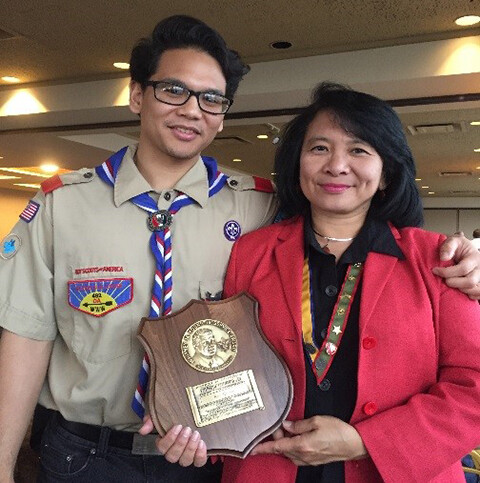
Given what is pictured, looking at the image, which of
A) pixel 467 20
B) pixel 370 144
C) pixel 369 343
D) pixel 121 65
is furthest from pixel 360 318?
pixel 121 65

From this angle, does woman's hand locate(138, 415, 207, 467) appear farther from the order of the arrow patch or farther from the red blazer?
the order of the arrow patch

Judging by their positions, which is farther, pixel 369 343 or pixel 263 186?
pixel 263 186

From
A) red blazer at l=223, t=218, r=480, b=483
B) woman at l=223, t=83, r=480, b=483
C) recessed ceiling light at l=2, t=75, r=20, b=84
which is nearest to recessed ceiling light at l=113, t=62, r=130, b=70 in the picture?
recessed ceiling light at l=2, t=75, r=20, b=84

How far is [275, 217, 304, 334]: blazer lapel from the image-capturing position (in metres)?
1.34

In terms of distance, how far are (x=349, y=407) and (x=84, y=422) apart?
696 millimetres

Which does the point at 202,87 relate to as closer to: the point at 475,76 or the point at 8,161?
the point at 475,76

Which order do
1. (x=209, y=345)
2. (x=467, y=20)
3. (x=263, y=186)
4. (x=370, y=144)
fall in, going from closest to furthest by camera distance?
1. (x=209, y=345)
2. (x=370, y=144)
3. (x=263, y=186)
4. (x=467, y=20)

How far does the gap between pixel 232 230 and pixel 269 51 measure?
404 centimetres

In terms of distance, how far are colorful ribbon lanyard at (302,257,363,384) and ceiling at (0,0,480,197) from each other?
3.28 m

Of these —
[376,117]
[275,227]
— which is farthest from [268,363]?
[376,117]

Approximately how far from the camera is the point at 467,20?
439cm

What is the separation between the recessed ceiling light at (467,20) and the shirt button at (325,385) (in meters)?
3.94

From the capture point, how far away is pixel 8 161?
10359 mm

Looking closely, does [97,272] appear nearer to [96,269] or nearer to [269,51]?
[96,269]
